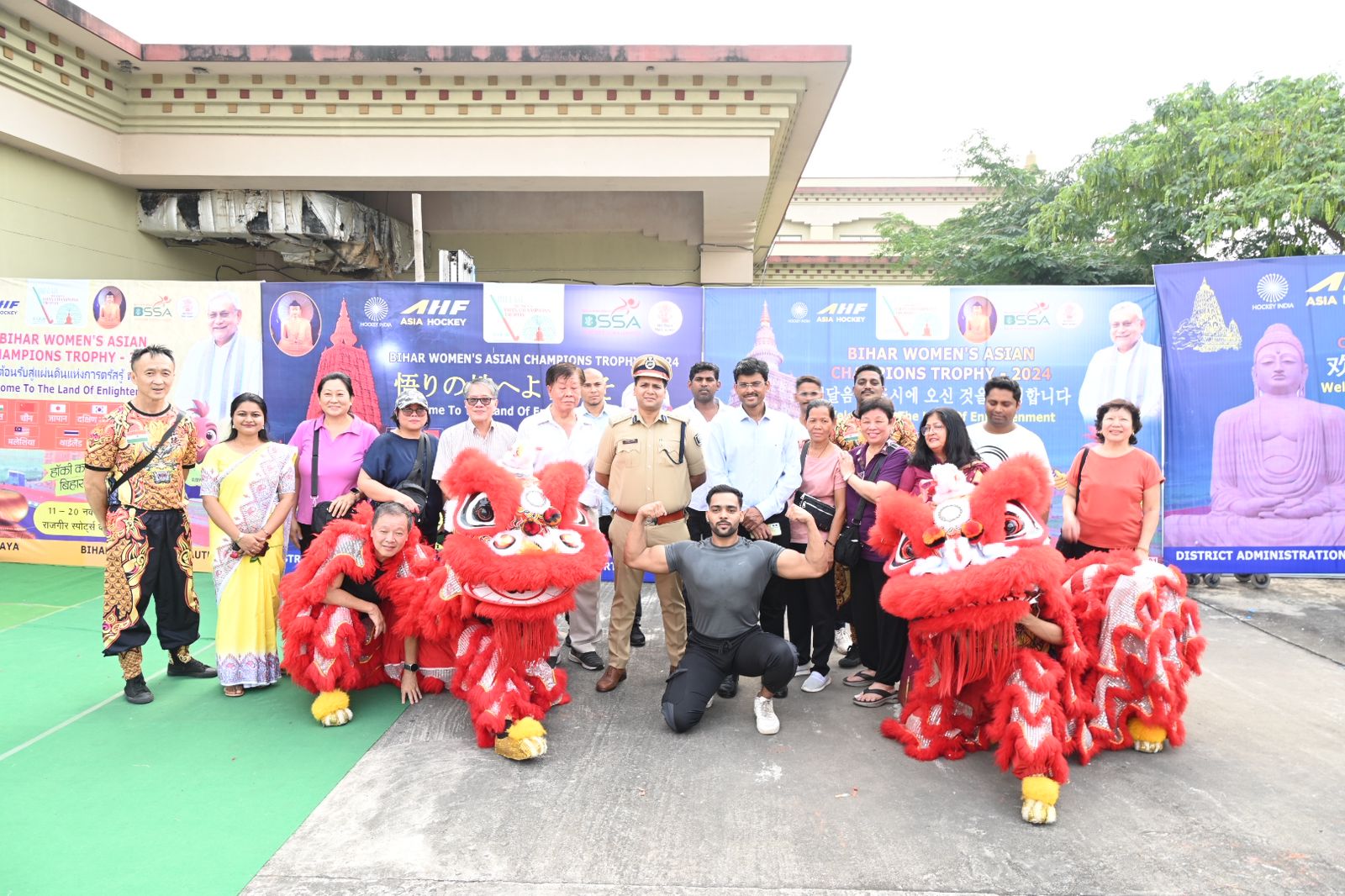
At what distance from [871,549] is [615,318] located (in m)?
3.00

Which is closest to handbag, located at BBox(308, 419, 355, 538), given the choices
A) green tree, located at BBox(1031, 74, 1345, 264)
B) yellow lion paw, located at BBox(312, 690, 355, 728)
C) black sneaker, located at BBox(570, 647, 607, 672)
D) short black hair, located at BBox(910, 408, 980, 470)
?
yellow lion paw, located at BBox(312, 690, 355, 728)

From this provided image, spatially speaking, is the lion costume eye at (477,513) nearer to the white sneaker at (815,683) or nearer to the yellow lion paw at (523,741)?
the yellow lion paw at (523,741)

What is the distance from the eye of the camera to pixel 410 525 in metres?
3.91

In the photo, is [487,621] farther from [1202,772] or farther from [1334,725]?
[1334,725]

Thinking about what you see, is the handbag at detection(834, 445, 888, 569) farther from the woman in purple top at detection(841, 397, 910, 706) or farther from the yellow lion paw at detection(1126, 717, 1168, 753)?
the yellow lion paw at detection(1126, 717, 1168, 753)

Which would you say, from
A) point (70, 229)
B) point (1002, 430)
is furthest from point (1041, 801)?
point (70, 229)

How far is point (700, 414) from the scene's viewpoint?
4852 millimetres

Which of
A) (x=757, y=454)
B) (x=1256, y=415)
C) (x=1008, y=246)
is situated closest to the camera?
(x=757, y=454)

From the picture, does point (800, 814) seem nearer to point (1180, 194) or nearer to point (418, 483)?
point (418, 483)

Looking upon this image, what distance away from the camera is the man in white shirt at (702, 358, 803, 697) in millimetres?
4145

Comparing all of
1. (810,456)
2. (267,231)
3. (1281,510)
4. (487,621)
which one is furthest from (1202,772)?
(267,231)

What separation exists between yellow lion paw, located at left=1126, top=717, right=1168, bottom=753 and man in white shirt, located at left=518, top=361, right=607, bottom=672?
98.7 inches

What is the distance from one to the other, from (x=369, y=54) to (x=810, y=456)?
5851mm

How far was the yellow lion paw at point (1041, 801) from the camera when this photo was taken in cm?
281
